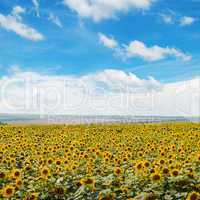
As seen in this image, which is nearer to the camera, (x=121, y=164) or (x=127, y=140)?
(x=121, y=164)

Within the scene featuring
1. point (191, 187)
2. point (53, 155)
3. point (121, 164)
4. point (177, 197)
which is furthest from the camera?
point (53, 155)

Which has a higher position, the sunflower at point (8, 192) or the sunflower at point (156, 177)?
the sunflower at point (156, 177)

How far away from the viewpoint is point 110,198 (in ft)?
22.8

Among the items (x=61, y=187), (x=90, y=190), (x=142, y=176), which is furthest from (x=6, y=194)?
(x=142, y=176)

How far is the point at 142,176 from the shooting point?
7.75 metres

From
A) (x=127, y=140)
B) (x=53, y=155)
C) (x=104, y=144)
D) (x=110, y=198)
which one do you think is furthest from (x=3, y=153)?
(x=110, y=198)

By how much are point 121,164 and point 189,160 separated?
1.63m

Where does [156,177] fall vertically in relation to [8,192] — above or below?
above

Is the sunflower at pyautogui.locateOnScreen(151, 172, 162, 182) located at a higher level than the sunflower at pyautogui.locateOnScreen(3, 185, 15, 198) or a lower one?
higher

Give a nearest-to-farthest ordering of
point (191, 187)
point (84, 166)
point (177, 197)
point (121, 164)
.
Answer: point (177, 197), point (191, 187), point (84, 166), point (121, 164)

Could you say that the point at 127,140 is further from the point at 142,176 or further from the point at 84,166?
the point at 142,176

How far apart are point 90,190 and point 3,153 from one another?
6141 millimetres

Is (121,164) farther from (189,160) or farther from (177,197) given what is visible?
(177,197)

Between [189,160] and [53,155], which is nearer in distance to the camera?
[189,160]
